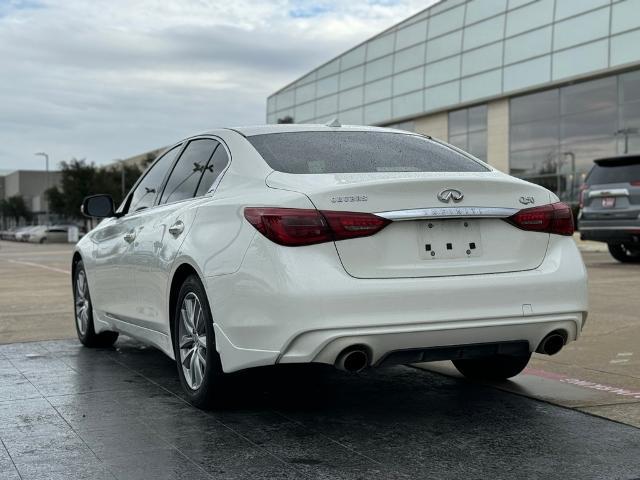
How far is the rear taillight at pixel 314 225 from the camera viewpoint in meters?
4.29

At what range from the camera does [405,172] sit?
15.6 ft

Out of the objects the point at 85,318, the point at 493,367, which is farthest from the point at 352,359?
the point at 85,318

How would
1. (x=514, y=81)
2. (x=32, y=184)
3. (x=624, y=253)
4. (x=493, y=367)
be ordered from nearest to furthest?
1. (x=493, y=367)
2. (x=624, y=253)
3. (x=514, y=81)
4. (x=32, y=184)

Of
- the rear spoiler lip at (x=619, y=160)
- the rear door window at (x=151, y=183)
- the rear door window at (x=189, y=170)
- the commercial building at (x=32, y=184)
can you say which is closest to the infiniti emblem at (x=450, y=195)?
the rear door window at (x=189, y=170)

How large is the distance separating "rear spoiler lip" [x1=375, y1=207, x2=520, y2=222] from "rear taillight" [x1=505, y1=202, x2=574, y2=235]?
122mm

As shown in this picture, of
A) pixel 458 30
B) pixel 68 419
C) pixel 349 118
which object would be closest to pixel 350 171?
pixel 68 419

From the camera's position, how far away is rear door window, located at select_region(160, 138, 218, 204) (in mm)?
5582

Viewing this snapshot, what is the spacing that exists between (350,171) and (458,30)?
112ft

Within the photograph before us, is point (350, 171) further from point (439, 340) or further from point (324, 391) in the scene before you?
point (324, 391)

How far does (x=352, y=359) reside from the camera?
4352 mm

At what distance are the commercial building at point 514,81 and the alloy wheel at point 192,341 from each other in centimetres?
2619

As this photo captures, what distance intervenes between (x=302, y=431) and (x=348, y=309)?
75cm

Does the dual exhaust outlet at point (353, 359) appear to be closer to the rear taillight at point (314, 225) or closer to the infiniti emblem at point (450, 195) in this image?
the rear taillight at point (314, 225)

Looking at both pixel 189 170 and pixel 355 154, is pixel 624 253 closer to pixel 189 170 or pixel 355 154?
pixel 189 170
